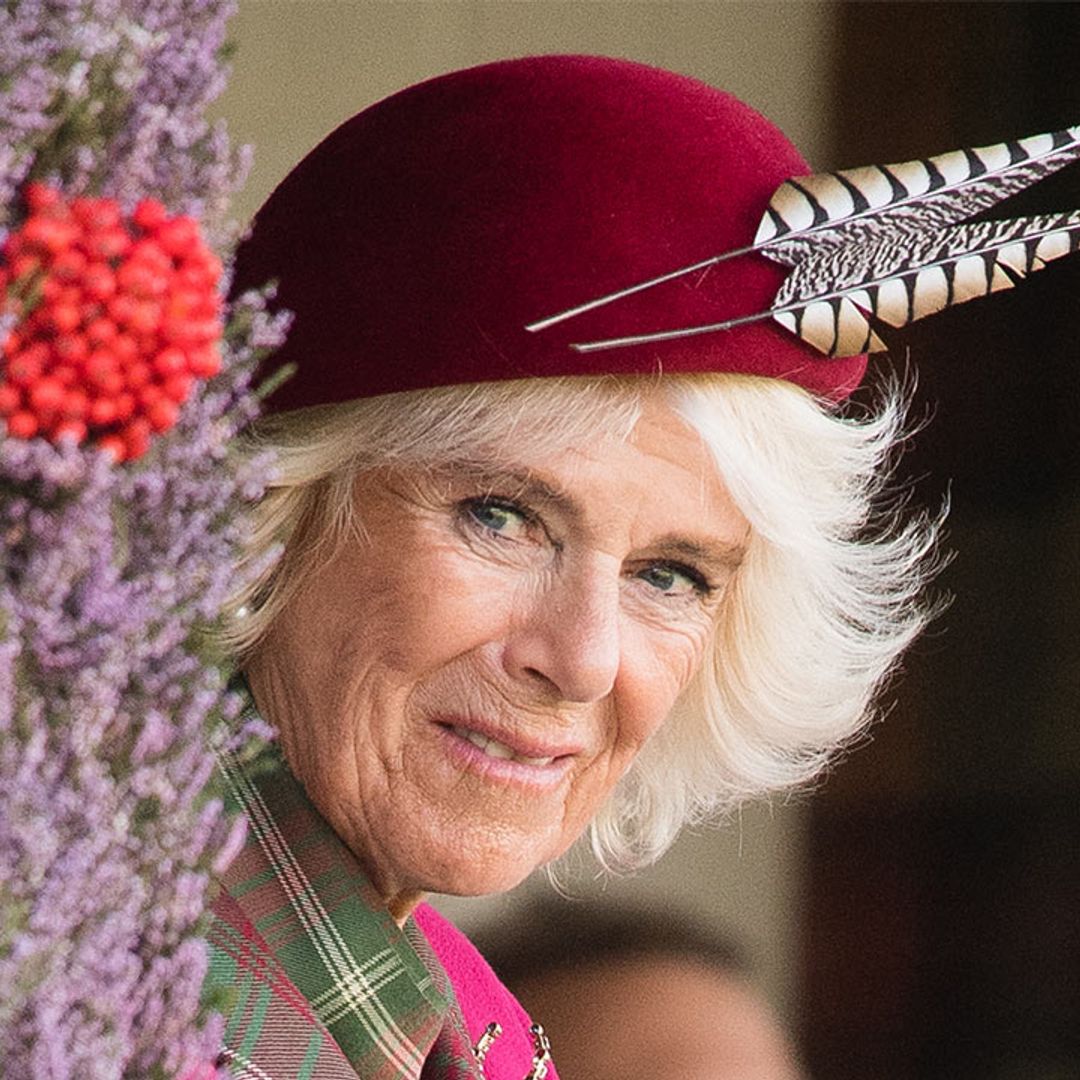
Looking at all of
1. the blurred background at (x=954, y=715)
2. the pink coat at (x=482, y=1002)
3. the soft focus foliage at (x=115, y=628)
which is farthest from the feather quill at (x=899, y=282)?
the blurred background at (x=954, y=715)

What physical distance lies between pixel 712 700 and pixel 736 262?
599mm

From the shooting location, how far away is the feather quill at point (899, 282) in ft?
5.04

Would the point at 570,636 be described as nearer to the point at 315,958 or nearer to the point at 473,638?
the point at 473,638

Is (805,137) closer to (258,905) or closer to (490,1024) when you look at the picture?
(490,1024)

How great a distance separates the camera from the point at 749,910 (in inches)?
165

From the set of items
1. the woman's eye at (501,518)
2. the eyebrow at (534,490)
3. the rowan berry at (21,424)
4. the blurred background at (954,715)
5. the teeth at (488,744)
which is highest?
the blurred background at (954,715)

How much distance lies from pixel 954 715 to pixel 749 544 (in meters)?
2.67

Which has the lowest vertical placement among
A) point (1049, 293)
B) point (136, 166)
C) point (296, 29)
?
A: point (136, 166)

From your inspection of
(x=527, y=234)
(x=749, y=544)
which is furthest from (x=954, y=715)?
(x=527, y=234)

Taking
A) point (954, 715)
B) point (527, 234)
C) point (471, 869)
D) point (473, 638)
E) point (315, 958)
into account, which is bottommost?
point (315, 958)

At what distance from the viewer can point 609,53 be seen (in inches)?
140

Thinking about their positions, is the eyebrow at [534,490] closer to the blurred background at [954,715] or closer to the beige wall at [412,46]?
the beige wall at [412,46]

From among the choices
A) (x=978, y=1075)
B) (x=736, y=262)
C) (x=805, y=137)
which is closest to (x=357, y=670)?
(x=736, y=262)

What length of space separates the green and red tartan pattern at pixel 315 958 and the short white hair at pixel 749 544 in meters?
0.16
